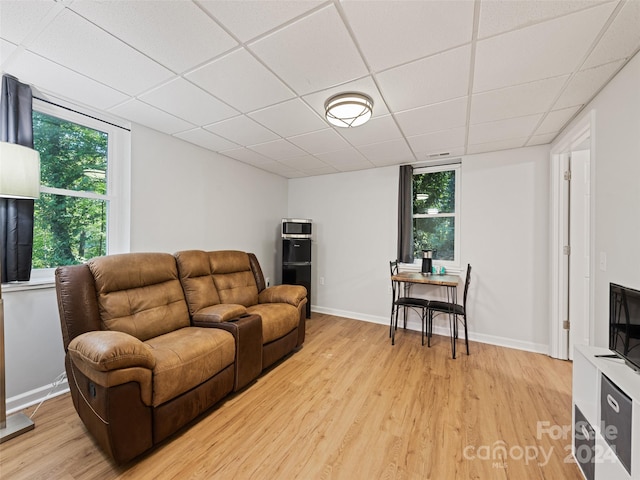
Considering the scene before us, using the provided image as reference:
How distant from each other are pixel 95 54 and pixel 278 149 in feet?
6.35

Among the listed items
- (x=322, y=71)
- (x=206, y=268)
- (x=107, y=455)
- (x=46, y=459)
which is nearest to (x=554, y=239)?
(x=322, y=71)

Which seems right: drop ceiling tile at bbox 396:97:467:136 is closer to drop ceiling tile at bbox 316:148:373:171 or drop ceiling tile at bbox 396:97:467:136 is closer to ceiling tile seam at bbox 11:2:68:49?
drop ceiling tile at bbox 316:148:373:171

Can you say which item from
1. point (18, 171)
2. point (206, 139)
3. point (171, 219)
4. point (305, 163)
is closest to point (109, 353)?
point (18, 171)

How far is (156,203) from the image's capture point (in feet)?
9.53

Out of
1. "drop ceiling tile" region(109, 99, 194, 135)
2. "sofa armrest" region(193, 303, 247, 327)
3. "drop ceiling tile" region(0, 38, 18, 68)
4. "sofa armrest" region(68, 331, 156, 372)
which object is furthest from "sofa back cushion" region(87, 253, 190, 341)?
"drop ceiling tile" region(0, 38, 18, 68)

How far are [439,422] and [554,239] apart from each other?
95.1 inches

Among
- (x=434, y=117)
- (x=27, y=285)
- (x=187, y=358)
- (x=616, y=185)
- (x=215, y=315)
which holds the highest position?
(x=434, y=117)

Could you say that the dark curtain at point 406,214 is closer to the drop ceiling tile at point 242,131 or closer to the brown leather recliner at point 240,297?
the brown leather recliner at point 240,297

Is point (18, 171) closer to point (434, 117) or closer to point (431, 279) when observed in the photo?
point (434, 117)

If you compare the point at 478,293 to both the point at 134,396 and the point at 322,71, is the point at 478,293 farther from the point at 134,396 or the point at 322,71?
the point at 134,396

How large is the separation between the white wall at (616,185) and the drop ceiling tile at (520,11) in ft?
2.38

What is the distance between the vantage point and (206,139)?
308 cm

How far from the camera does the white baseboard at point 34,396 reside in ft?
6.44

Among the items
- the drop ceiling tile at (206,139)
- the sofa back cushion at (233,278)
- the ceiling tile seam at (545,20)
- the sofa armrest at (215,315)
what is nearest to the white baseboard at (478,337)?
the sofa back cushion at (233,278)
